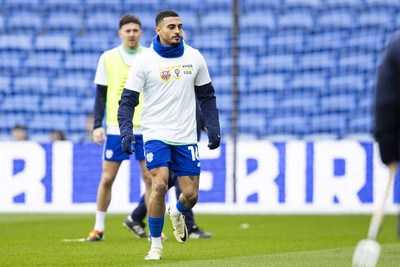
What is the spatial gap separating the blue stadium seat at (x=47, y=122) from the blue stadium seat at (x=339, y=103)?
4601 millimetres

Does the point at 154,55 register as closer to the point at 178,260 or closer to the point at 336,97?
the point at 178,260

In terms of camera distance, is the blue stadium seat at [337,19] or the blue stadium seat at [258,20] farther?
the blue stadium seat at [258,20]

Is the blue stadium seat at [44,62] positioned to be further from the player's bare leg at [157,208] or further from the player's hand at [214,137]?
the player's bare leg at [157,208]

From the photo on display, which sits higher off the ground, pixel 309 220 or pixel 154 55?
pixel 154 55

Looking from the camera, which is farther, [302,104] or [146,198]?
[302,104]

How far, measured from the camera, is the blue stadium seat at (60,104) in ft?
59.8

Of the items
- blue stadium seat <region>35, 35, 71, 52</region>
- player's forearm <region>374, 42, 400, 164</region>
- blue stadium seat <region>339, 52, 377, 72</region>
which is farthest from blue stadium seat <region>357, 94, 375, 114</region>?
player's forearm <region>374, 42, 400, 164</region>

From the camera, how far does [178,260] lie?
25.3 ft

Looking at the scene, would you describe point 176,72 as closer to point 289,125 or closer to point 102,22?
point 289,125

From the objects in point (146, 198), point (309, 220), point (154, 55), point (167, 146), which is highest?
point (154, 55)

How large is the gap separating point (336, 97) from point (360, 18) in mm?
1981

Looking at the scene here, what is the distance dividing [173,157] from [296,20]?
11764mm

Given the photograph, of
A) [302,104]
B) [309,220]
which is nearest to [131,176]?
[309,220]

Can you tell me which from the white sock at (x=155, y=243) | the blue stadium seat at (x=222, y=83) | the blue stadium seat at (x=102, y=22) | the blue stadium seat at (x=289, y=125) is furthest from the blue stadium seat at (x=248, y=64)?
the white sock at (x=155, y=243)
